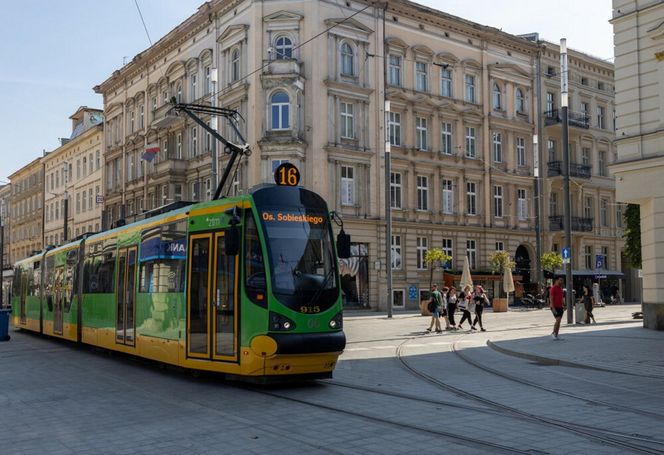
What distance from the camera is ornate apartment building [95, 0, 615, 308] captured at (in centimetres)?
3925

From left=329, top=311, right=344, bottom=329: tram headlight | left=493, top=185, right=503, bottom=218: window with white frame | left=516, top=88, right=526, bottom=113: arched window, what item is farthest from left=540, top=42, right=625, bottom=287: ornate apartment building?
left=329, top=311, right=344, bottom=329: tram headlight

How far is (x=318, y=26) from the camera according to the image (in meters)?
39.2

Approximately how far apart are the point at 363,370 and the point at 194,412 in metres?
5.26

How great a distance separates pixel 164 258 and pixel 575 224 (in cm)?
4299

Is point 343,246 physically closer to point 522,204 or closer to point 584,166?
point 522,204

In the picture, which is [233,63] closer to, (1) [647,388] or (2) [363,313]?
(2) [363,313]

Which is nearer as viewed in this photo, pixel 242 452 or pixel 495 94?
pixel 242 452

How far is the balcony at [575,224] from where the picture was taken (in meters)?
51.1

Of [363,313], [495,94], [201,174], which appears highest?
[495,94]

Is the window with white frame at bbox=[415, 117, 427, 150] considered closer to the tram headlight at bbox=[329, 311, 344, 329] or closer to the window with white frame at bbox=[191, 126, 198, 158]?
the window with white frame at bbox=[191, 126, 198, 158]

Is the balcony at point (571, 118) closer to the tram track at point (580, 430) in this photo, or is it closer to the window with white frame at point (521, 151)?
the window with white frame at point (521, 151)

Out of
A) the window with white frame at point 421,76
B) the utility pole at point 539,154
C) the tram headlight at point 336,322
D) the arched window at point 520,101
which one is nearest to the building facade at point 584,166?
the utility pole at point 539,154

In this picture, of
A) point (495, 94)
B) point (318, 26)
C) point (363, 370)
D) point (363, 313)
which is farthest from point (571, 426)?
point (495, 94)

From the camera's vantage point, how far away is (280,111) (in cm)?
3903
